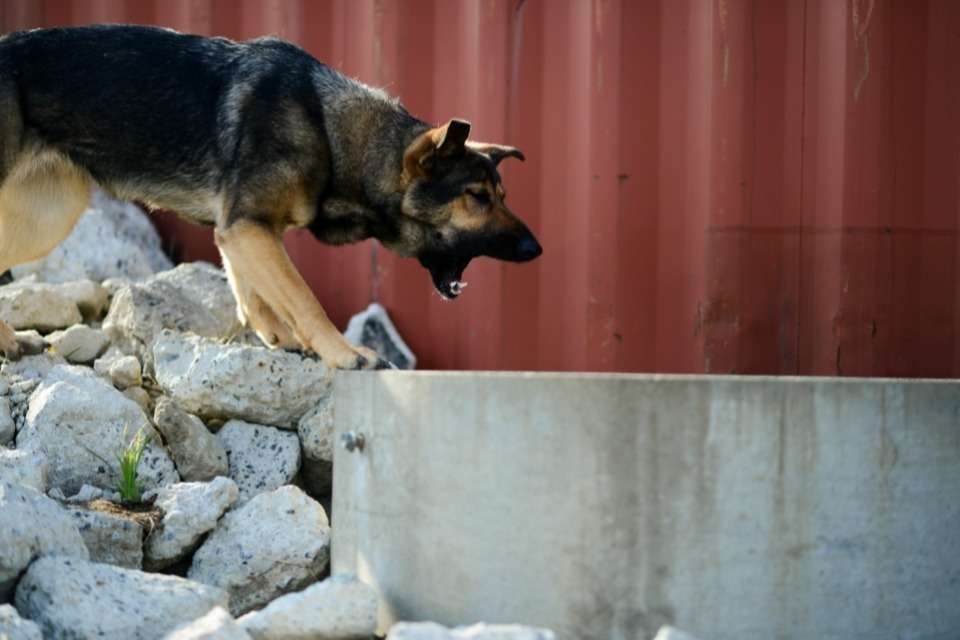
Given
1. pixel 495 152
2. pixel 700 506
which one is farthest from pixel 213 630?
pixel 495 152

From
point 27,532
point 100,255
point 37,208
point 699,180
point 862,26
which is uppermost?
point 862,26

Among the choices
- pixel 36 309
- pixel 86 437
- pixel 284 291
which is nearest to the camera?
pixel 86 437

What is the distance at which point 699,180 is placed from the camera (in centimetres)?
596

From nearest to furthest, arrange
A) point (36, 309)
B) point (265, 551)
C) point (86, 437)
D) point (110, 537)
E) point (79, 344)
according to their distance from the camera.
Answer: point (110, 537) < point (265, 551) < point (86, 437) < point (79, 344) < point (36, 309)

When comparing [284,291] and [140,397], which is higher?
[284,291]

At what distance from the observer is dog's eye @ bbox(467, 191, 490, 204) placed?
5.05m

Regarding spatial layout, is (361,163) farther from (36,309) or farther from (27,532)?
(27,532)

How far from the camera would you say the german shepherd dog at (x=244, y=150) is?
16.3ft

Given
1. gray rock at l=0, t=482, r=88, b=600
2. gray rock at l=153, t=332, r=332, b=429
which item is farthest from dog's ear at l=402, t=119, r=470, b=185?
gray rock at l=0, t=482, r=88, b=600

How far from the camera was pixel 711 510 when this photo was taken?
3055 mm

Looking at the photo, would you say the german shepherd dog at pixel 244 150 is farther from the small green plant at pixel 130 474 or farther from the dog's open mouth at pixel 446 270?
the small green plant at pixel 130 474

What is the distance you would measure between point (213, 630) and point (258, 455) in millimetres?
2034

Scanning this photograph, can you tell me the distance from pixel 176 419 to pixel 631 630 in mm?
2319

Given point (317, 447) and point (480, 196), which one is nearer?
point (317, 447)
